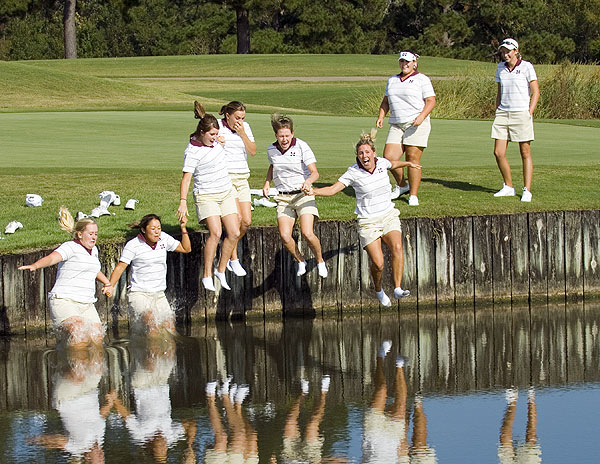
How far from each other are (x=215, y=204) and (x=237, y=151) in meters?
0.67

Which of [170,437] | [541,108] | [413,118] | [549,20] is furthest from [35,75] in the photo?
[549,20]

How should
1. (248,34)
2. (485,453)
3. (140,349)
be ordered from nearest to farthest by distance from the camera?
(485,453), (140,349), (248,34)

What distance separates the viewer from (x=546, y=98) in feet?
105

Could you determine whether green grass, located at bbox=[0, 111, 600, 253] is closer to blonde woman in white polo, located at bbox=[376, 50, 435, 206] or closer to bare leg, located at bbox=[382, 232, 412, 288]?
blonde woman in white polo, located at bbox=[376, 50, 435, 206]

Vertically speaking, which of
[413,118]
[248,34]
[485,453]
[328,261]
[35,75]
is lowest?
[485,453]

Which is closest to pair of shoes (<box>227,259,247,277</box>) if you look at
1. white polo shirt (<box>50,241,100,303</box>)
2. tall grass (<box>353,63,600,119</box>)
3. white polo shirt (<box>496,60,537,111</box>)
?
white polo shirt (<box>50,241,100,303</box>)

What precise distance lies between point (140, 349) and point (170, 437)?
10.7ft

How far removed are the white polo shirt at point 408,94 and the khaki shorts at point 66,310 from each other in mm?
4865

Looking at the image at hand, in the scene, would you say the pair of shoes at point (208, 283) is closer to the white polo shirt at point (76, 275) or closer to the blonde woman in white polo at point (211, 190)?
the blonde woman in white polo at point (211, 190)

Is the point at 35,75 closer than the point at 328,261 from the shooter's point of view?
No

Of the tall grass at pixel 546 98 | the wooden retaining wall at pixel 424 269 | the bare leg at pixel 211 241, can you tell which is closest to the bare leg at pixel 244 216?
the bare leg at pixel 211 241

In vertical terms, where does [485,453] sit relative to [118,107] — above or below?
below

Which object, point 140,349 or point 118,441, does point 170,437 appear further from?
point 140,349

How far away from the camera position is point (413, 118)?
14.4 metres
